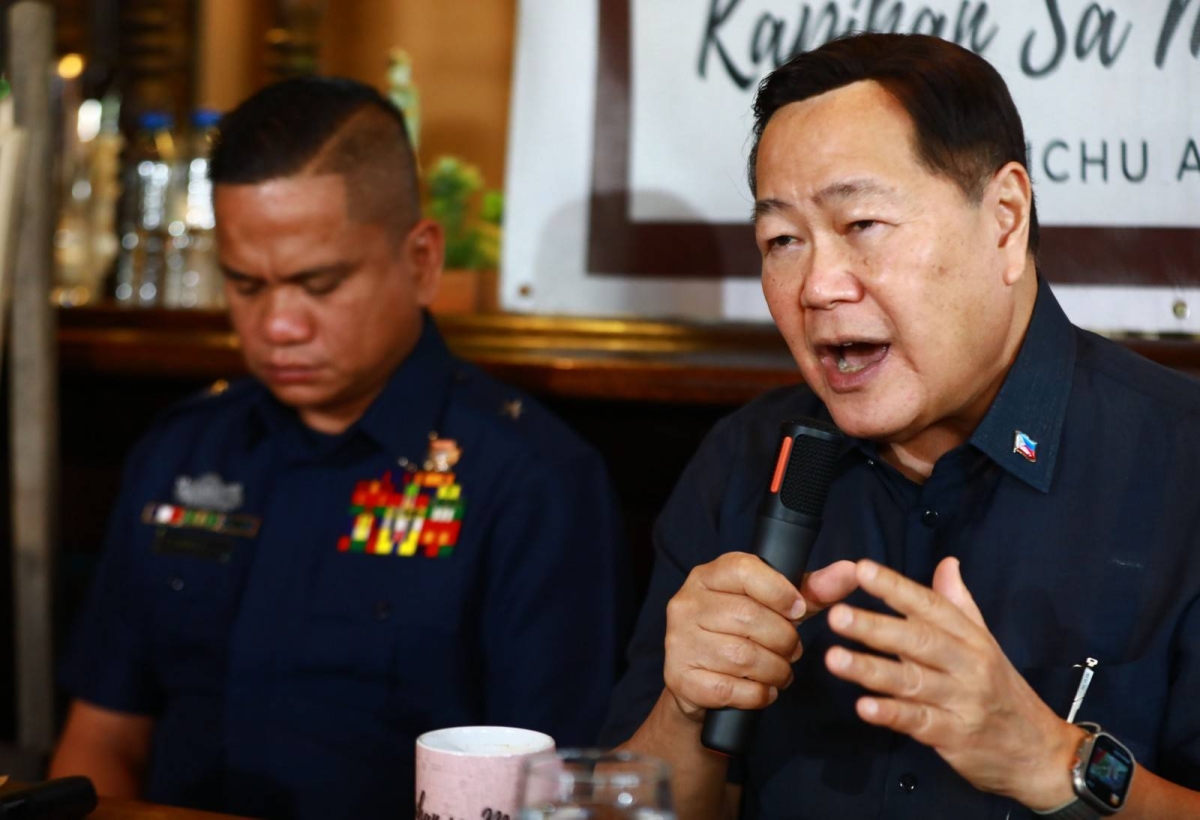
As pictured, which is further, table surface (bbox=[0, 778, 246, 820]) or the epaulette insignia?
the epaulette insignia

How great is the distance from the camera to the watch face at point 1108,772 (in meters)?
1.09

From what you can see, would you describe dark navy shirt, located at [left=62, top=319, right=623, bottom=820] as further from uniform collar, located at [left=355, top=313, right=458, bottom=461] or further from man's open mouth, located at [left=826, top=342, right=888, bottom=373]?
man's open mouth, located at [left=826, top=342, right=888, bottom=373]

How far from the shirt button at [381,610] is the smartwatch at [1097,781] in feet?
3.23

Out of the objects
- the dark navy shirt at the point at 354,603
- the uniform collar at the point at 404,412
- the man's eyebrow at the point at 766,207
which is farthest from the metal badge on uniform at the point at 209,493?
the man's eyebrow at the point at 766,207

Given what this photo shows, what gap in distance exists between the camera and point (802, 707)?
4.60 feet

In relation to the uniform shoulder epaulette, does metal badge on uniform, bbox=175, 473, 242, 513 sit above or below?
below

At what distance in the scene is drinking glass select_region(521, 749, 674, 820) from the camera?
83cm

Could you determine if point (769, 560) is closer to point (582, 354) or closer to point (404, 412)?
point (404, 412)

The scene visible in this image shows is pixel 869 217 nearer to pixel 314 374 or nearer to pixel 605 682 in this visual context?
pixel 605 682

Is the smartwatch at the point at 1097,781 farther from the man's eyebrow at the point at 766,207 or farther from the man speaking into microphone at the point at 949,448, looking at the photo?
the man's eyebrow at the point at 766,207

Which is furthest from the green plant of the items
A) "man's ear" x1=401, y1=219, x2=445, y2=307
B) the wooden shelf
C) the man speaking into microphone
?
the man speaking into microphone

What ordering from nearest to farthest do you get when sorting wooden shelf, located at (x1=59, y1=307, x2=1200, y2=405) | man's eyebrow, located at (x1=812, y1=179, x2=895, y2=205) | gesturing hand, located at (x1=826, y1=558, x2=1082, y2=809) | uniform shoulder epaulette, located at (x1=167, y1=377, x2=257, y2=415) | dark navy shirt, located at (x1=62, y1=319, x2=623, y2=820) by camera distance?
1. gesturing hand, located at (x1=826, y1=558, x2=1082, y2=809)
2. man's eyebrow, located at (x1=812, y1=179, x2=895, y2=205)
3. dark navy shirt, located at (x1=62, y1=319, x2=623, y2=820)
4. wooden shelf, located at (x1=59, y1=307, x2=1200, y2=405)
5. uniform shoulder epaulette, located at (x1=167, y1=377, x2=257, y2=415)

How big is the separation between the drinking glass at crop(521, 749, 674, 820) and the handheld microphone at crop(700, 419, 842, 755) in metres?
0.31

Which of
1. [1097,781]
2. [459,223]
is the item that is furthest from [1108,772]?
[459,223]
